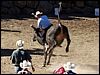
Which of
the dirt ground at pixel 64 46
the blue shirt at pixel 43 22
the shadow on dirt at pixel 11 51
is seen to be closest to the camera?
the dirt ground at pixel 64 46

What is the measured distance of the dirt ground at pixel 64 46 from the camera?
53.0 ft

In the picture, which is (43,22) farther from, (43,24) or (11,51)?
(11,51)

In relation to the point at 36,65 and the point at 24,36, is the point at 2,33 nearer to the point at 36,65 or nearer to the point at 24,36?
the point at 24,36

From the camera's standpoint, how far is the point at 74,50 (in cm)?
1903

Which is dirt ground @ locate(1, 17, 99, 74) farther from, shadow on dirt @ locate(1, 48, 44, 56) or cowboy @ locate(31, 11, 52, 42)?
cowboy @ locate(31, 11, 52, 42)

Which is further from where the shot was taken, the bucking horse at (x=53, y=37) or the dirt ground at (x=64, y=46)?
the bucking horse at (x=53, y=37)

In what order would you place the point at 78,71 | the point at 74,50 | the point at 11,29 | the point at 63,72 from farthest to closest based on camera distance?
the point at 11,29 → the point at 74,50 → the point at 78,71 → the point at 63,72

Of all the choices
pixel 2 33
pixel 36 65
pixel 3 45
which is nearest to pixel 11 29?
pixel 2 33

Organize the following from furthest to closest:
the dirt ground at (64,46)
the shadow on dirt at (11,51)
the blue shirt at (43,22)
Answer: the shadow on dirt at (11,51), the blue shirt at (43,22), the dirt ground at (64,46)

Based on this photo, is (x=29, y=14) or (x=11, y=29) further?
(x=29, y=14)

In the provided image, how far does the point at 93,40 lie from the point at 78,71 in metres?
5.83

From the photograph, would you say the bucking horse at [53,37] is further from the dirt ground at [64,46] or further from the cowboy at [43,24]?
the dirt ground at [64,46]

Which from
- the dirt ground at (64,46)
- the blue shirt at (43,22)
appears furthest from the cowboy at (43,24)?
the dirt ground at (64,46)

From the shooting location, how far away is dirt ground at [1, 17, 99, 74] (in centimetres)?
1614
